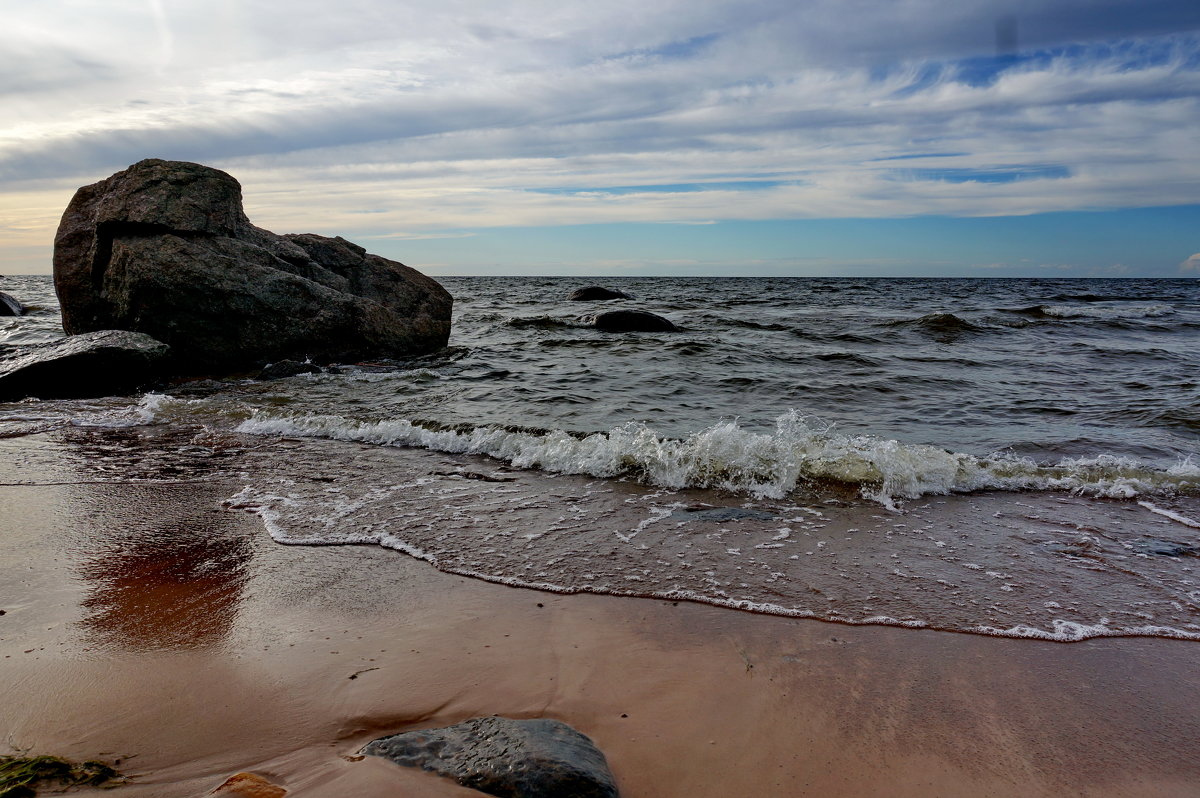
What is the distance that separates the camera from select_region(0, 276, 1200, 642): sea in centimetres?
369

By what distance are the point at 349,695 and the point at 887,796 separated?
182cm

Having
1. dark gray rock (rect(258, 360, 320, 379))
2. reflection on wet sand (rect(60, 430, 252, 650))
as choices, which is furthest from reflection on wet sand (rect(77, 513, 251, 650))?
dark gray rock (rect(258, 360, 320, 379))

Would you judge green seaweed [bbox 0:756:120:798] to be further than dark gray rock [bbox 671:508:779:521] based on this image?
No

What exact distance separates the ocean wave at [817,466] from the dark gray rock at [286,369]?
5.06 metres

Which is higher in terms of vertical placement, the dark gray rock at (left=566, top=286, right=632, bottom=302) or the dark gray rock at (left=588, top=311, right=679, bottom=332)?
the dark gray rock at (left=566, top=286, right=632, bottom=302)

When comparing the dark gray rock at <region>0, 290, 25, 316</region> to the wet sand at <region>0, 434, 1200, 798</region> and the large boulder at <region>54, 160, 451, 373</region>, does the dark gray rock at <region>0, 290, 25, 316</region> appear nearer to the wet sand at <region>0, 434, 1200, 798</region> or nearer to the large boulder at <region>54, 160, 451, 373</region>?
the large boulder at <region>54, 160, 451, 373</region>

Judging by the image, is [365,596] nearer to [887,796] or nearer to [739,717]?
[739,717]

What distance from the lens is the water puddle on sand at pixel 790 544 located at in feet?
11.3

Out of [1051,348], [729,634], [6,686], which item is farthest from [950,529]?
[1051,348]

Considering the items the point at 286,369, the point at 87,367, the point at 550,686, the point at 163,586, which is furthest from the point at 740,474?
the point at 87,367

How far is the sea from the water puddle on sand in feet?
0.07

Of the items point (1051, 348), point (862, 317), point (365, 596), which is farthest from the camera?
point (862, 317)

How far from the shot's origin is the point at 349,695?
260cm

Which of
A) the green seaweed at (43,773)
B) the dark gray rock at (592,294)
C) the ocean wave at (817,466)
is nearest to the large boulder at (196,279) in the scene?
the ocean wave at (817,466)
